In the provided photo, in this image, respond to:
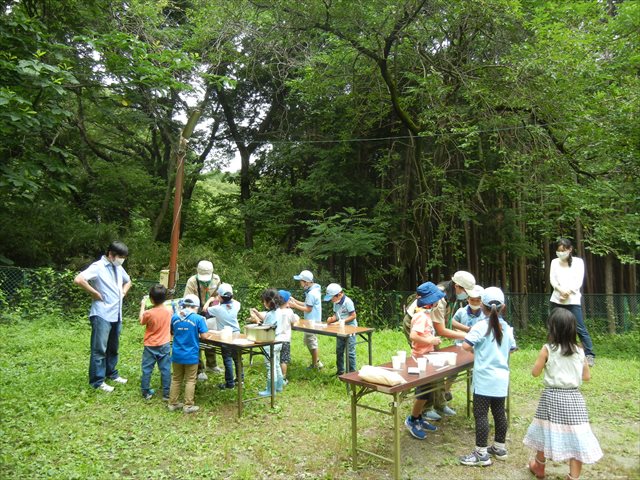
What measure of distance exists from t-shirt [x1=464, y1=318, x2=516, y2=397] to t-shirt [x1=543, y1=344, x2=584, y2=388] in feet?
1.29

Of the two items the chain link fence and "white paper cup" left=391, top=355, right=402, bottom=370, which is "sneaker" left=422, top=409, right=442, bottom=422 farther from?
the chain link fence

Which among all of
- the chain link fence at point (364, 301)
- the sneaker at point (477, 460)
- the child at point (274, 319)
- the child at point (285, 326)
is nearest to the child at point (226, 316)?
the child at point (274, 319)

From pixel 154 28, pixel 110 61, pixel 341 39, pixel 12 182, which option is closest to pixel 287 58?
Answer: pixel 341 39

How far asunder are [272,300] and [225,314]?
744 millimetres

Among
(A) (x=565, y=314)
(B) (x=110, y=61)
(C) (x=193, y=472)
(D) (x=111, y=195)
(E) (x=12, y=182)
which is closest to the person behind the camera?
(A) (x=565, y=314)

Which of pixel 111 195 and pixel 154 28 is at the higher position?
pixel 154 28

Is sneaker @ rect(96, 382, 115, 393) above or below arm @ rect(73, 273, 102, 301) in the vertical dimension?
below

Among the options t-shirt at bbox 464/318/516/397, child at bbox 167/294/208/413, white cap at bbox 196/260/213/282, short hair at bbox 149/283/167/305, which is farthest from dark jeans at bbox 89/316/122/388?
t-shirt at bbox 464/318/516/397

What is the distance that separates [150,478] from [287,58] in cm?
998

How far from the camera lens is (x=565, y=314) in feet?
12.4

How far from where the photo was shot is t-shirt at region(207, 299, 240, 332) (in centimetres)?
646

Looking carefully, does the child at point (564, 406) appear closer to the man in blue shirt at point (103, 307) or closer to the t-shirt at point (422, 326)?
the t-shirt at point (422, 326)

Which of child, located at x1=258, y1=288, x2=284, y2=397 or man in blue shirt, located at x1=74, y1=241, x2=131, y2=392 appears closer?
man in blue shirt, located at x1=74, y1=241, x2=131, y2=392

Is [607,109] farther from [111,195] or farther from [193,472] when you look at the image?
[111,195]
